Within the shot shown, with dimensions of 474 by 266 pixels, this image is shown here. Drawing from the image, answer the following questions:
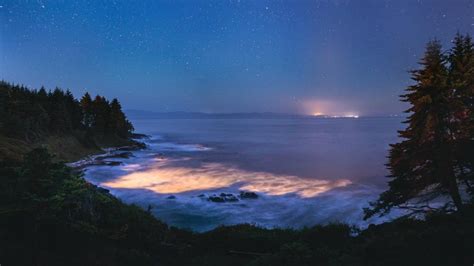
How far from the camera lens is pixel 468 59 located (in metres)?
15.5

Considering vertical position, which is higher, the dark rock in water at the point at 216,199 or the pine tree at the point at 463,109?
the pine tree at the point at 463,109

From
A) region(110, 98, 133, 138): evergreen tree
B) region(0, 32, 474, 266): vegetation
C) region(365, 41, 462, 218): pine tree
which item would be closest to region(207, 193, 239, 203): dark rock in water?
region(0, 32, 474, 266): vegetation

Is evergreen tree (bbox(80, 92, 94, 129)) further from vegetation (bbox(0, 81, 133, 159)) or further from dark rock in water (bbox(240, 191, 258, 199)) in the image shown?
dark rock in water (bbox(240, 191, 258, 199))

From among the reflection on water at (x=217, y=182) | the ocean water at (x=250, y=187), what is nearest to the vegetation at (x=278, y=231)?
the ocean water at (x=250, y=187)

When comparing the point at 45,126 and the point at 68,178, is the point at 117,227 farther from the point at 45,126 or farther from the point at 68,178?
the point at 45,126

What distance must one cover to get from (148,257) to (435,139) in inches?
561

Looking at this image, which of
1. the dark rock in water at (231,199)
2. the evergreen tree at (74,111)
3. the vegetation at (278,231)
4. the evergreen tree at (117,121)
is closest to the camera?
the vegetation at (278,231)

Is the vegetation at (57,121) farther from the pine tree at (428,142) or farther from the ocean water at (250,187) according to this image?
the pine tree at (428,142)

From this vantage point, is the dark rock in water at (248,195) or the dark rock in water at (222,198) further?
the dark rock in water at (248,195)

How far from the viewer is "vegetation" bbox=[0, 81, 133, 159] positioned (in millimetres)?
43719

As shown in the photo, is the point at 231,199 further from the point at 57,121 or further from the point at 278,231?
the point at 57,121

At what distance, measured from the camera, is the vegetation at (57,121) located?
143 feet

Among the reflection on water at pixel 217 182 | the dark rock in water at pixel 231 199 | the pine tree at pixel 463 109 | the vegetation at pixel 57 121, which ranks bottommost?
the dark rock in water at pixel 231 199

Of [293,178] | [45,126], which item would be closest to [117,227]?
[293,178]
